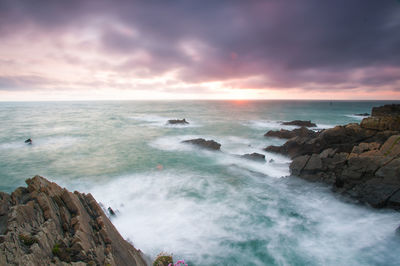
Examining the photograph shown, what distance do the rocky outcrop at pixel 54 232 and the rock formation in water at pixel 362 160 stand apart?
15.1 m

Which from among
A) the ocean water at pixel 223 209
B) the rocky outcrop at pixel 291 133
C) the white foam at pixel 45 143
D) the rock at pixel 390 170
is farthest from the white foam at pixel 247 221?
the white foam at pixel 45 143

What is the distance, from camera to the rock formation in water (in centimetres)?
1255

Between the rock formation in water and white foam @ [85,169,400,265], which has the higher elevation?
the rock formation in water

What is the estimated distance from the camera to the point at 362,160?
1416cm

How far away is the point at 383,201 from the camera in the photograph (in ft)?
40.4

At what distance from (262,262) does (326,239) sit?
4203mm

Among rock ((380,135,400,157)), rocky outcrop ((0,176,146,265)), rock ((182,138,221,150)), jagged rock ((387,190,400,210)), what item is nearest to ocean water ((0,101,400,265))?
jagged rock ((387,190,400,210))

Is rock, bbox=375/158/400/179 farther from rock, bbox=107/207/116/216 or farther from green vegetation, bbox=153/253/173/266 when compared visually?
rock, bbox=107/207/116/216

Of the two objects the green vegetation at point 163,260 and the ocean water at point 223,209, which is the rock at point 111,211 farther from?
the green vegetation at point 163,260

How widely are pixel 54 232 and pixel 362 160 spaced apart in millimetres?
18612

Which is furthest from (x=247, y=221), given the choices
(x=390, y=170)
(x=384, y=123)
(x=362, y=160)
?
(x=384, y=123)

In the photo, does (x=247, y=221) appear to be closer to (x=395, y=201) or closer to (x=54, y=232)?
(x=395, y=201)

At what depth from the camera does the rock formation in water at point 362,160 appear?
494 inches

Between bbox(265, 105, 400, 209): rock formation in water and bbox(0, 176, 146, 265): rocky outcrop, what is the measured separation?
1514cm
